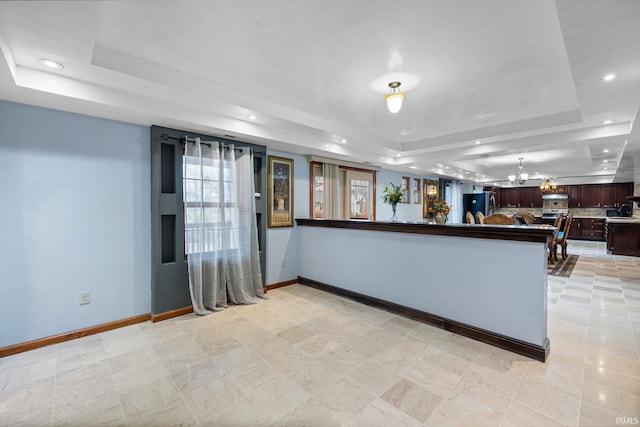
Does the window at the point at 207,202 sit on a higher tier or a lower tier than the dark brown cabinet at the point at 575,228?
higher

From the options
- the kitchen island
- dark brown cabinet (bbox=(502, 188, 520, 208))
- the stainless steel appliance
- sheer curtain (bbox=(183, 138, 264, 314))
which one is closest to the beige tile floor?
sheer curtain (bbox=(183, 138, 264, 314))

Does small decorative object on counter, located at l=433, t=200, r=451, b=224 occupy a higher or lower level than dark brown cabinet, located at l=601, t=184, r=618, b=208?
lower

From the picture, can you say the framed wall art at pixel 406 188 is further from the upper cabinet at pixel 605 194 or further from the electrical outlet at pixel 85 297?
the upper cabinet at pixel 605 194

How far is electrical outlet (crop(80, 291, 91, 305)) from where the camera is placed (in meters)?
2.81

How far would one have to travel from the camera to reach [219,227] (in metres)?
3.56

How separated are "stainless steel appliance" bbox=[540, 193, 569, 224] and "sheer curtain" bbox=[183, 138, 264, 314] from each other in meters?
11.6

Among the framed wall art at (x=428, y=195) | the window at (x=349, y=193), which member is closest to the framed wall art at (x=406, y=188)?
the framed wall art at (x=428, y=195)

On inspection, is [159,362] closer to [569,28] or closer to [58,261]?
[58,261]

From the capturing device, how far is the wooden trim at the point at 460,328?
2.35 m

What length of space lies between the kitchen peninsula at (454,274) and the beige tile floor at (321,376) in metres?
0.18

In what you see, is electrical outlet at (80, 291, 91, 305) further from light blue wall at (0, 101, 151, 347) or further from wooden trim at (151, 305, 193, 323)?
wooden trim at (151, 305, 193, 323)

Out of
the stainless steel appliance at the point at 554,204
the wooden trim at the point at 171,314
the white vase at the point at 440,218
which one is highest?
the stainless steel appliance at the point at 554,204

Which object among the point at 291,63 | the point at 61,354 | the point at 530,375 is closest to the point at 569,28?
the point at 291,63

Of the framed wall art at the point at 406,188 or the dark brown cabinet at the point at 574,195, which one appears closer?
the framed wall art at the point at 406,188
